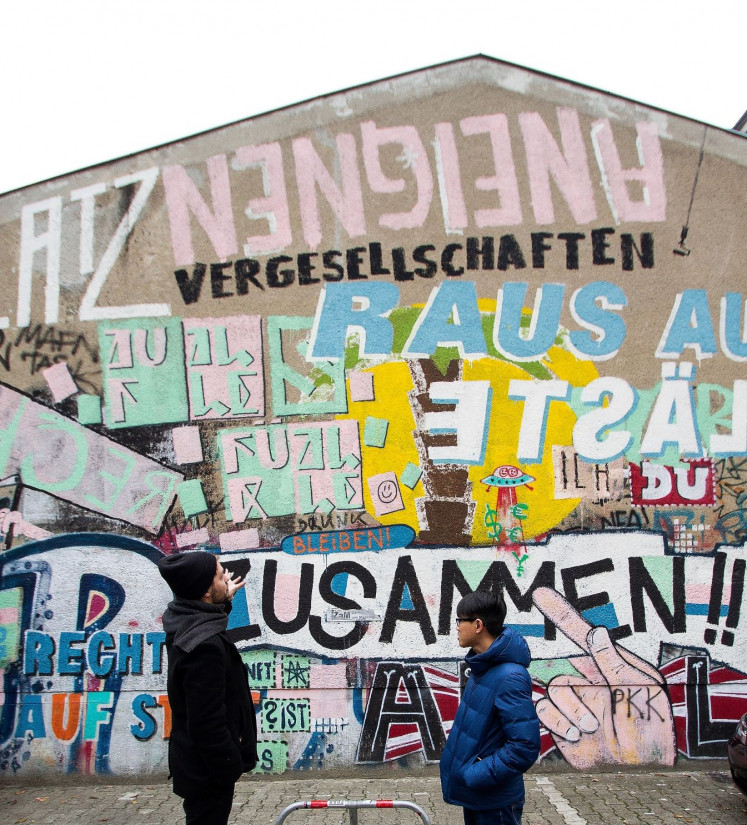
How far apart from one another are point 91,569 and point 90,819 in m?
1.99

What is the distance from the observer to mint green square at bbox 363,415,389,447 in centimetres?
678

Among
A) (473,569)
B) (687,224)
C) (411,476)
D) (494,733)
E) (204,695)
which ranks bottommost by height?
(494,733)

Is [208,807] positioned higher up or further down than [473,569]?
further down

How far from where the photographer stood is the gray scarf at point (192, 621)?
3400 millimetres

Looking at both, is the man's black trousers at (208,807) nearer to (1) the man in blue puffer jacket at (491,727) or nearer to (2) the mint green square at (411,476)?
A: (1) the man in blue puffer jacket at (491,727)

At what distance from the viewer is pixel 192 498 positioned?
22.3ft

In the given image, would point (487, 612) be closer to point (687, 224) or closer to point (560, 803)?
point (560, 803)

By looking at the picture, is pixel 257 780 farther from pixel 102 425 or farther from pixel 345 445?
pixel 102 425

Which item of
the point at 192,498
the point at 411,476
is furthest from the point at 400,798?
the point at 192,498

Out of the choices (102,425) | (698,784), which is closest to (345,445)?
(102,425)

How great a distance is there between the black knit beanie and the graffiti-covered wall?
10.4ft

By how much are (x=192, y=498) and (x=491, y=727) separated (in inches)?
162

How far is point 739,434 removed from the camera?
22.2ft

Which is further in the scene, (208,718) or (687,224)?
(687,224)
